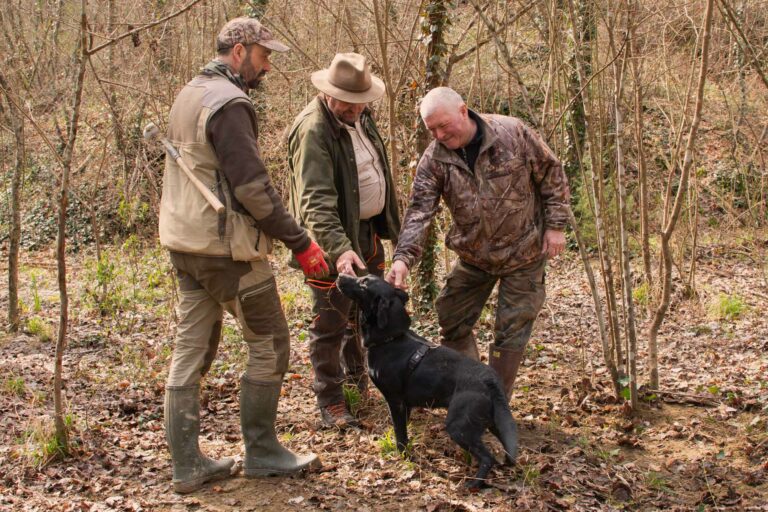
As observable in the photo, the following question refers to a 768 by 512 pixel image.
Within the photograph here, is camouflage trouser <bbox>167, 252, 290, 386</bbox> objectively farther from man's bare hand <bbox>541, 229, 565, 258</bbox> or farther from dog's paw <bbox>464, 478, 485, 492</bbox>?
man's bare hand <bbox>541, 229, 565, 258</bbox>

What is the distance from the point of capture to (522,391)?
570 cm

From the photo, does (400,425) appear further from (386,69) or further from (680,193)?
(386,69)

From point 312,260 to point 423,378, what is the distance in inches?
38.2

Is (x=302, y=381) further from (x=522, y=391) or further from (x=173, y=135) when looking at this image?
(x=173, y=135)

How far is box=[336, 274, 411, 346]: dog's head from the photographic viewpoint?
14.1 feet

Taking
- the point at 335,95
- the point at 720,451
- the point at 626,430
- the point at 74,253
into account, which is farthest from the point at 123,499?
the point at 74,253

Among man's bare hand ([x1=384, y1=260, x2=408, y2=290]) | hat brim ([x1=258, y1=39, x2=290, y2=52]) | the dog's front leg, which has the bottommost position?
the dog's front leg

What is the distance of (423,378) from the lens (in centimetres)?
432

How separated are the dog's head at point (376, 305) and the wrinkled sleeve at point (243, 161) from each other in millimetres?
631

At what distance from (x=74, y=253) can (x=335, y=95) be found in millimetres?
11163

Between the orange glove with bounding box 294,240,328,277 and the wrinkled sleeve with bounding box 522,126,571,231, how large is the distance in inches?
58.5

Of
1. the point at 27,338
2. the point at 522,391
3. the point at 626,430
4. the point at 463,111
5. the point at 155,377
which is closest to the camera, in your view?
the point at 463,111

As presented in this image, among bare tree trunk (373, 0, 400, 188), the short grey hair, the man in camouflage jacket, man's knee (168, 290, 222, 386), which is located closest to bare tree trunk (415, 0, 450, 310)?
bare tree trunk (373, 0, 400, 188)

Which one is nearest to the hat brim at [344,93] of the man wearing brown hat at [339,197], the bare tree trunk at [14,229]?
the man wearing brown hat at [339,197]
